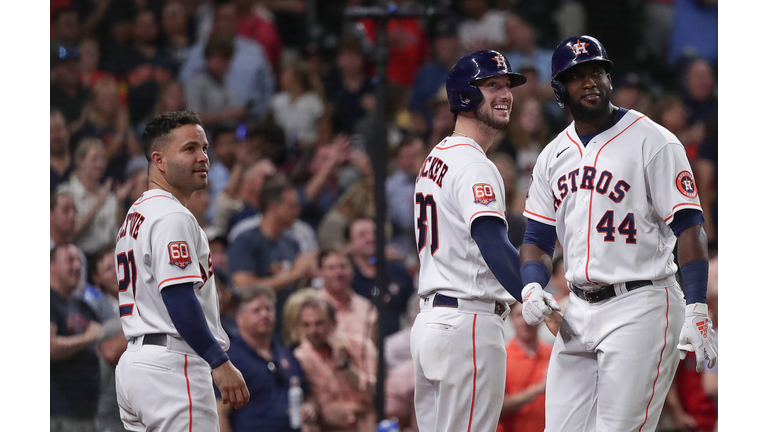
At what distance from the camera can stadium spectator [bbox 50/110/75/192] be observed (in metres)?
7.11

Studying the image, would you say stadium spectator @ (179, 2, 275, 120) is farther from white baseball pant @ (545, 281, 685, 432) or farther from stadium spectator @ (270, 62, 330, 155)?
white baseball pant @ (545, 281, 685, 432)

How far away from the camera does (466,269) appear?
357cm

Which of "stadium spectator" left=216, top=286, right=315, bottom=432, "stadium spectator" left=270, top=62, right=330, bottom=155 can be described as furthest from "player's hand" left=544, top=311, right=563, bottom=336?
"stadium spectator" left=270, top=62, right=330, bottom=155

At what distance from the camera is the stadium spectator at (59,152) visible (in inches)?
280

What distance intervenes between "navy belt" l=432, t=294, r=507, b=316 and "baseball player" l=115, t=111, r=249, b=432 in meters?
0.85

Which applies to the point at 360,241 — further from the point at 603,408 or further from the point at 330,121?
the point at 603,408

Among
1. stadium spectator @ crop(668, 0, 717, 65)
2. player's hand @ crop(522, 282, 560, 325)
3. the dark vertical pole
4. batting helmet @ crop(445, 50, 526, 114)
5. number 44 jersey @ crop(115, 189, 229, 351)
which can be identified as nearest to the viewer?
player's hand @ crop(522, 282, 560, 325)

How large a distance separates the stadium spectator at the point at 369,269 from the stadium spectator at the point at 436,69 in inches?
70.9

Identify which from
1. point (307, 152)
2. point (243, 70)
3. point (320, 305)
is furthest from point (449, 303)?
point (243, 70)

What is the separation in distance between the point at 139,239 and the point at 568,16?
21.2ft

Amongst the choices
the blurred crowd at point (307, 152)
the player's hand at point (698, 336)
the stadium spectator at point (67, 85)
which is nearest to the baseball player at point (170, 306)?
the player's hand at point (698, 336)

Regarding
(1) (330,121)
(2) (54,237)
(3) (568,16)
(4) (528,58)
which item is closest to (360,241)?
(1) (330,121)

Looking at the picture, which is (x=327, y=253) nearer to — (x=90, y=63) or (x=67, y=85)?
(x=67, y=85)

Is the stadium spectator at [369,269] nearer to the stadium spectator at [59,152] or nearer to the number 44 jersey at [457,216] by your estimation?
the stadium spectator at [59,152]
